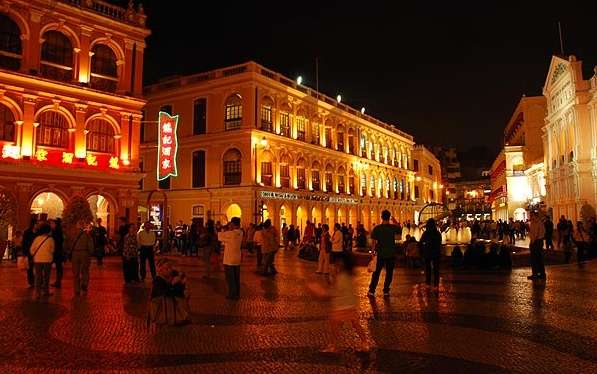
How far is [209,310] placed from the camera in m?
10.4

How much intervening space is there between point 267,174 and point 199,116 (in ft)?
24.5

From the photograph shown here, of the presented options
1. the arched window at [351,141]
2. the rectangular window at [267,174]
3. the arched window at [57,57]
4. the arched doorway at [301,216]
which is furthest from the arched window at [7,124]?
the arched window at [351,141]

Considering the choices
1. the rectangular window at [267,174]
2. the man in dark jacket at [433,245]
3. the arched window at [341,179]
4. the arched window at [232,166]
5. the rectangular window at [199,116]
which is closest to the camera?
the man in dark jacket at [433,245]

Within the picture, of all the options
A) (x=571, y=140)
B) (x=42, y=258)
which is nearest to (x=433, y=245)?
(x=42, y=258)

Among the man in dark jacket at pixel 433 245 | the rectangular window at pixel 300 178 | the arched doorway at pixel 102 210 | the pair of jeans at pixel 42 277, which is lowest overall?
the pair of jeans at pixel 42 277

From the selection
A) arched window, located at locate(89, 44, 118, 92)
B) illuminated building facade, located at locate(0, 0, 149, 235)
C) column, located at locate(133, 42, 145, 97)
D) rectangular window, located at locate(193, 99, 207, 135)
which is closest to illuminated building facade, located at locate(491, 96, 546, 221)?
rectangular window, located at locate(193, 99, 207, 135)

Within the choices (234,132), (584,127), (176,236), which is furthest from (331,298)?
(584,127)

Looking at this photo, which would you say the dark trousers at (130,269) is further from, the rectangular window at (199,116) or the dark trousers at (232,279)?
the rectangular window at (199,116)

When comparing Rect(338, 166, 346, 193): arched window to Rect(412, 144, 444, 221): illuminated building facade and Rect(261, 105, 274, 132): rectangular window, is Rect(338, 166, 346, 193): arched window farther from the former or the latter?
Rect(412, 144, 444, 221): illuminated building facade

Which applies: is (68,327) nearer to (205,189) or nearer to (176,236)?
(176,236)

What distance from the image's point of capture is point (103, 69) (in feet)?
99.4

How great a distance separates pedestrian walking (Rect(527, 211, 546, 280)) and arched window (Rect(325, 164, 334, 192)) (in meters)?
35.2

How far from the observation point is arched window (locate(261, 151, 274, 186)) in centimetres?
4106

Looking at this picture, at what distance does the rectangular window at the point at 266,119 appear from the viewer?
41469 millimetres
